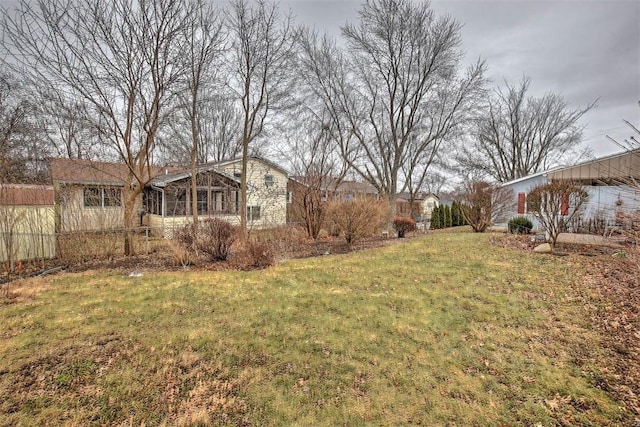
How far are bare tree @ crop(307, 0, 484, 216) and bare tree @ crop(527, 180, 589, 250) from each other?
999 centimetres

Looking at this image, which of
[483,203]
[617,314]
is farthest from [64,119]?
[483,203]

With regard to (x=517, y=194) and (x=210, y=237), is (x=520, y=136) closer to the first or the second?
(x=517, y=194)

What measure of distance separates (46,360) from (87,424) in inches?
51.6

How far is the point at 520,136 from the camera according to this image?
91.1ft

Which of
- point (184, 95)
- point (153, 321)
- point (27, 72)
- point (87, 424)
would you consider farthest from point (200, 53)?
point (87, 424)

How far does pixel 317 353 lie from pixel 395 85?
18.5 metres

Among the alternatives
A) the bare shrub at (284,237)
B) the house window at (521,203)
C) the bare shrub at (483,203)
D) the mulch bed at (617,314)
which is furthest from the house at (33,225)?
the house window at (521,203)

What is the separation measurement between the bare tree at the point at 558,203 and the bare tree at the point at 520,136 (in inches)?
783

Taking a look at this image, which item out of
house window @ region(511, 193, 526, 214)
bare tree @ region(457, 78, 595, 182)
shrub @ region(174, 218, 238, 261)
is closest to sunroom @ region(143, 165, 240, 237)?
shrub @ region(174, 218, 238, 261)

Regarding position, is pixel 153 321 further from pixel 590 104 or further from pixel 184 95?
pixel 590 104

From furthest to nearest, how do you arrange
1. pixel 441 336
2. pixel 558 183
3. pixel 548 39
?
pixel 548 39 → pixel 558 183 → pixel 441 336

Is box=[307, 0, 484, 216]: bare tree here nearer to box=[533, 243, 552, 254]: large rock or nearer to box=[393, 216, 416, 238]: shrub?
box=[393, 216, 416, 238]: shrub

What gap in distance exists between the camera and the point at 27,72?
25.0 feet

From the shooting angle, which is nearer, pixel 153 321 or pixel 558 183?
pixel 153 321
